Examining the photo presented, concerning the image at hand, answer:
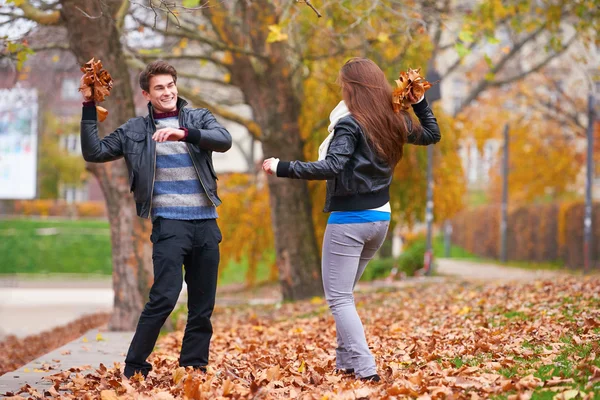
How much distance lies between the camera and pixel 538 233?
29125mm

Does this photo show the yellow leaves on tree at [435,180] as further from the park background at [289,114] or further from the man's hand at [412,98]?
the man's hand at [412,98]

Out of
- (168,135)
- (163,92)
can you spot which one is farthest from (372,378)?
(163,92)

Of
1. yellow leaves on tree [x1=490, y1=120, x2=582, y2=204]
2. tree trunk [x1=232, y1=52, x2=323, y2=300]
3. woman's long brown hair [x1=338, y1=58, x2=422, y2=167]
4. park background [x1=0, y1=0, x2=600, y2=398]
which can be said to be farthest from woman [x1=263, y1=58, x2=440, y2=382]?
yellow leaves on tree [x1=490, y1=120, x2=582, y2=204]

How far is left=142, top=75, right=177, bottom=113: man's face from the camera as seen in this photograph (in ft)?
17.4

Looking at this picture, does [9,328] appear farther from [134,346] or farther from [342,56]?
[134,346]

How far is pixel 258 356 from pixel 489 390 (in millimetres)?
2610

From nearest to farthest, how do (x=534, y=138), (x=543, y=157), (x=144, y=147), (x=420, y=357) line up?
1. (x=144, y=147)
2. (x=420, y=357)
3. (x=543, y=157)
4. (x=534, y=138)

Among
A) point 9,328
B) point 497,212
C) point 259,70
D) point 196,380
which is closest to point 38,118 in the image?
point 9,328

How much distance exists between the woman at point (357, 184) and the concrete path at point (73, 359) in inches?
75.8

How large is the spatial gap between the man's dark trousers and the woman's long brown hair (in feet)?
3.66

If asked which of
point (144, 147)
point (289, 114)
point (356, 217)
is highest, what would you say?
point (289, 114)

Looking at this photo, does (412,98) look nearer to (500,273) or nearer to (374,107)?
(374,107)

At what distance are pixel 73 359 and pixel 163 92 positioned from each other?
291cm

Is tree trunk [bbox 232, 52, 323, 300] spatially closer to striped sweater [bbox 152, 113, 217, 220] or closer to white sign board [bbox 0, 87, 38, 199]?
white sign board [bbox 0, 87, 38, 199]
